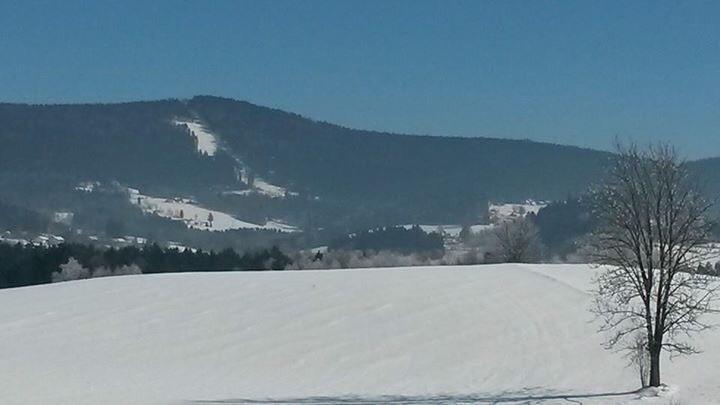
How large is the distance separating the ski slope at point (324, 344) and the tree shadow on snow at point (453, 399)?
3.7 inches

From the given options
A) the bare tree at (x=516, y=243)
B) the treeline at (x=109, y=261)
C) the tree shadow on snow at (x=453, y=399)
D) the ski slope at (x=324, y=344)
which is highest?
the bare tree at (x=516, y=243)

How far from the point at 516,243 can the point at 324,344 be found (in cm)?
5466

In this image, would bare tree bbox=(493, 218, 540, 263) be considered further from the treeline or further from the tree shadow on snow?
the tree shadow on snow

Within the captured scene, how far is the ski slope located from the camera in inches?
1162

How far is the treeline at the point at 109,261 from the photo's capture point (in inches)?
3664

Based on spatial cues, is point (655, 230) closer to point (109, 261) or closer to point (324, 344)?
point (324, 344)

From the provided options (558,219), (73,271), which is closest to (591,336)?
(73,271)

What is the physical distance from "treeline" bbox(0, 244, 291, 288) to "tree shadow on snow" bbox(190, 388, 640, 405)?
6701cm

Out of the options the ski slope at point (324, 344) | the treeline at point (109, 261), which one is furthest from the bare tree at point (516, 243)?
the ski slope at point (324, 344)

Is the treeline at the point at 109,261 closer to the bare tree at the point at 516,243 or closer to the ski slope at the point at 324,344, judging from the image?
the bare tree at the point at 516,243

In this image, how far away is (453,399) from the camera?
92.2ft

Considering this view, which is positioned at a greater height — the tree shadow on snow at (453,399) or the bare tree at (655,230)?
the bare tree at (655,230)

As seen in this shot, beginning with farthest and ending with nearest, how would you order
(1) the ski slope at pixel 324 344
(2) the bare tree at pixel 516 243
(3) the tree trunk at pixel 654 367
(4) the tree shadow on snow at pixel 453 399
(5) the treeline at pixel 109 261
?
(5) the treeline at pixel 109 261
(2) the bare tree at pixel 516 243
(1) the ski slope at pixel 324 344
(3) the tree trunk at pixel 654 367
(4) the tree shadow on snow at pixel 453 399

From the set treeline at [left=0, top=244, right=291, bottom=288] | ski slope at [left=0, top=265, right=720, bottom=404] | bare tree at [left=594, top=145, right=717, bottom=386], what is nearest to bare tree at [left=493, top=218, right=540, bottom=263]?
treeline at [left=0, top=244, right=291, bottom=288]
